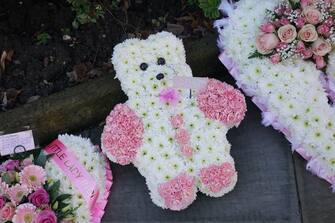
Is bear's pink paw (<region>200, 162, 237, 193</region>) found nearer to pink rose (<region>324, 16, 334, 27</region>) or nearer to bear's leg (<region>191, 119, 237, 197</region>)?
A: bear's leg (<region>191, 119, 237, 197</region>)

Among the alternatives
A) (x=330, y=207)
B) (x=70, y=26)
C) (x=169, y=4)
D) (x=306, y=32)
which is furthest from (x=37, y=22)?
(x=330, y=207)

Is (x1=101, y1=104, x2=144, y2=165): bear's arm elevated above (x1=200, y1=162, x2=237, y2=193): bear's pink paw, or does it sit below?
above

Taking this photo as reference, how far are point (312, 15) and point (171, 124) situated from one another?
916 millimetres

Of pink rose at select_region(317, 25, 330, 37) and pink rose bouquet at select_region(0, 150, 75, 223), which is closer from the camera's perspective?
pink rose bouquet at select_region(0, 150, 75, 223)

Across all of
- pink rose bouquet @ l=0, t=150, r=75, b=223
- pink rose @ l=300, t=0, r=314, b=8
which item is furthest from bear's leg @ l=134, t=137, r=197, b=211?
pink rose @ l=300, t=0, r=314, b=8

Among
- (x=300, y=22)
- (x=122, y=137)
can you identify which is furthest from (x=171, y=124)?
(x=300, y=22)

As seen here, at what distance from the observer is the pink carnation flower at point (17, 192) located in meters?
2.47

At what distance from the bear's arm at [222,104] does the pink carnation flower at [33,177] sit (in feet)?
2.89

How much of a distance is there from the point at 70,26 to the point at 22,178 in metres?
1.21

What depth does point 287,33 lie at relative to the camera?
103 inches

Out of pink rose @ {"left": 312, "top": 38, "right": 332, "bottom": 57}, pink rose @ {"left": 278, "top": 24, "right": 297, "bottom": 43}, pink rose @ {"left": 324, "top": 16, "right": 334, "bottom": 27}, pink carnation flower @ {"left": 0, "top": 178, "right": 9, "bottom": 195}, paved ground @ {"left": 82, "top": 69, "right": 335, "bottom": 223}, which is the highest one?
pink rose @ {"left": 324, "top": 16, "right": 334, "bottom": 27}

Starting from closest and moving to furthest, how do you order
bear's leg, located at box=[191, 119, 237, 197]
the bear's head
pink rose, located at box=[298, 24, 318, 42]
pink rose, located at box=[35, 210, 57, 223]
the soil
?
1. pink rose, located at box=[35, 210, 57, 223]
2. bear's leg, located at box=[191, 119, 237, 197]
3. pink rose, located at box=[298, 24, 318, 42]
4. the bear's head
5. the soil

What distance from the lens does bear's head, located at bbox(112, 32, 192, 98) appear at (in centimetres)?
272

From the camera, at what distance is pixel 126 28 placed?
132 inches
